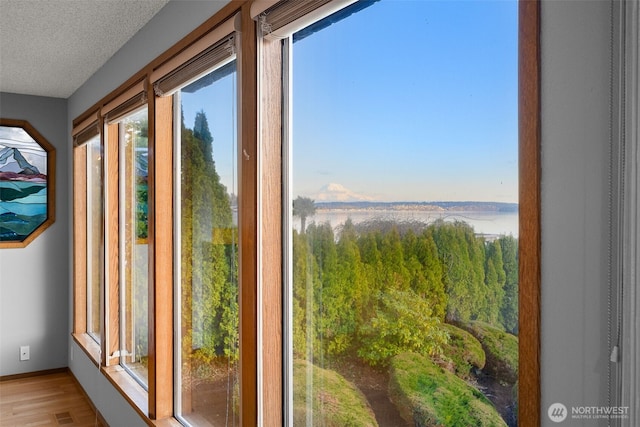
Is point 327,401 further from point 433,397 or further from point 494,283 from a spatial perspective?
point 494,283

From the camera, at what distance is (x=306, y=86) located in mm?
1809

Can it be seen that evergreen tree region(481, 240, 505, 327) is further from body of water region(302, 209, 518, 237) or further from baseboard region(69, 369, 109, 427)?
baseboard region(69, 369, 109, 427)

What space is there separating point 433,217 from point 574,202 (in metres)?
0.45

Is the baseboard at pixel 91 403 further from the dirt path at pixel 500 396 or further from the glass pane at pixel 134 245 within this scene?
the dirt path at pixel 500 396

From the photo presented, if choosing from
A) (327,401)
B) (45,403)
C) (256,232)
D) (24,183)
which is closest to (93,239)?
(24,183)

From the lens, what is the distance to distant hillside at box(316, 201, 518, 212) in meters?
1.18

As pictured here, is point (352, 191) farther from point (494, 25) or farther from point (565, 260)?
point (565, 260)

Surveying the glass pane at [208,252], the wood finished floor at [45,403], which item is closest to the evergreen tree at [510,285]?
the glass pane at [208,252]

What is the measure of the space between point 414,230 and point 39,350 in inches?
185

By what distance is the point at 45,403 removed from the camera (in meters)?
4.11

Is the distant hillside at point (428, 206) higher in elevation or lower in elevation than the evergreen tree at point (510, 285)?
higher

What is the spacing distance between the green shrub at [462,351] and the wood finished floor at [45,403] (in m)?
3.24

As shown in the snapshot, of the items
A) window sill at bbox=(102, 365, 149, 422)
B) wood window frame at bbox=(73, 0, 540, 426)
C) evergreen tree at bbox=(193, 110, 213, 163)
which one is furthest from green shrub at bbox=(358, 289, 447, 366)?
window sill at bbox=(102, 365, 149, 422)

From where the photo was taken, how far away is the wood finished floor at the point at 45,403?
3742mm
